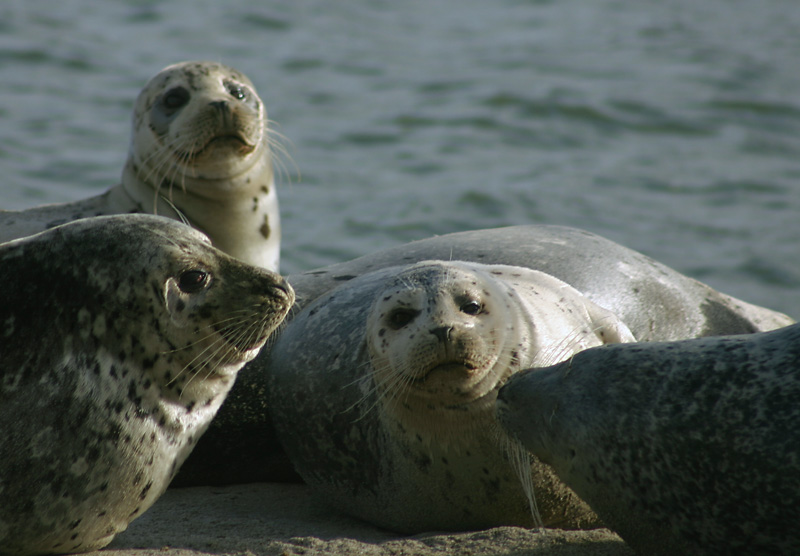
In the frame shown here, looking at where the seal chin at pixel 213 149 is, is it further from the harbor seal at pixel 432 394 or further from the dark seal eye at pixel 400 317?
the dark seal eye at pixel 400 317

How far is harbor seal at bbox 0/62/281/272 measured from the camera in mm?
5250

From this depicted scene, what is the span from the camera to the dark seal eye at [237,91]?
18.1ft

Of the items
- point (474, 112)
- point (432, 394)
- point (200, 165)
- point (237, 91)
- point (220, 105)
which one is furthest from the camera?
point (474, 112)

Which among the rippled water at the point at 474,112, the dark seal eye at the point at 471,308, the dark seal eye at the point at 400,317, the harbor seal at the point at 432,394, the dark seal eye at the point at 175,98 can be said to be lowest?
the rippled water at the point at 474,112

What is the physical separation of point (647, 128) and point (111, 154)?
5450 millimetres

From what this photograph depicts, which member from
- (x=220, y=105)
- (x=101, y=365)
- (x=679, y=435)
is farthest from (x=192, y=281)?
(x=220, y=105)

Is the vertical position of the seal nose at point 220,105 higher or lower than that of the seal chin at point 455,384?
higher

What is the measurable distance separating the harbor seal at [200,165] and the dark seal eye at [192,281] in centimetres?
210

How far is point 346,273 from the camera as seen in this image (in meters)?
5.02

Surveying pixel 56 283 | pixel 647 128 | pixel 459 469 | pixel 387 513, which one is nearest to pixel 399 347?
pixel 459 469

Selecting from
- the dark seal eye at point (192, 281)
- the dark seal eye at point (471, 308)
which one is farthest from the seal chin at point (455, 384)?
the dark seal eye at point (192, 281)

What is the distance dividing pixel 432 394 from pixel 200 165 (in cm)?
231

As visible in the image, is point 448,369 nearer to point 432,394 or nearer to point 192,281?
point 432,394

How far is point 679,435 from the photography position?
10.1 ft
